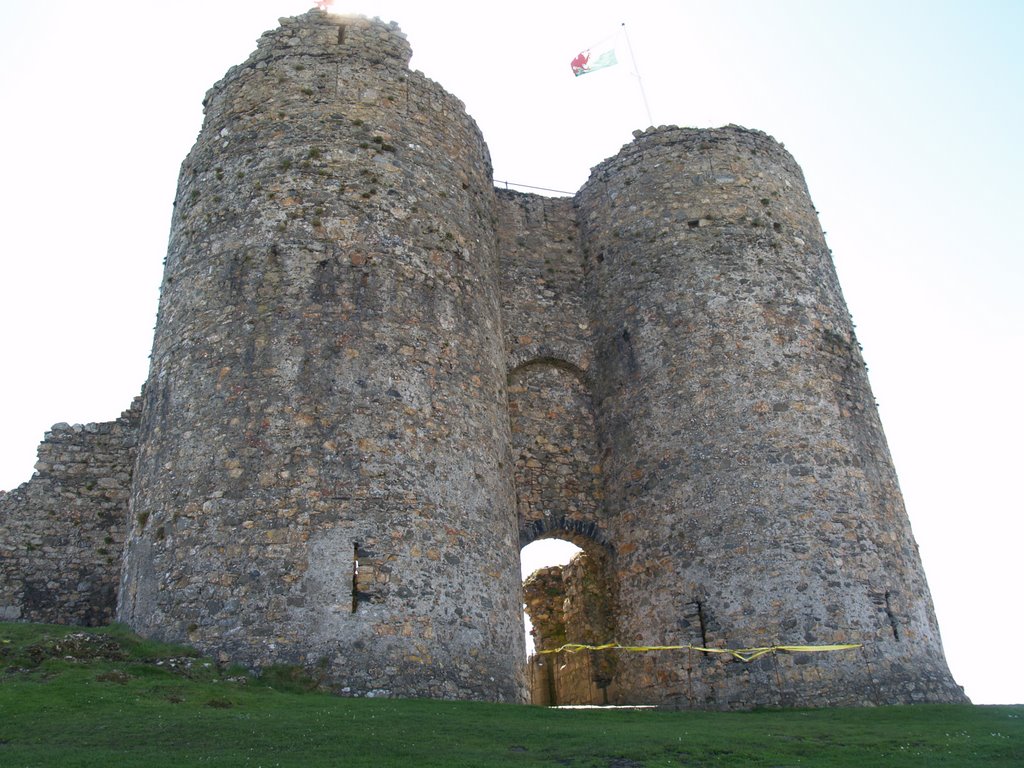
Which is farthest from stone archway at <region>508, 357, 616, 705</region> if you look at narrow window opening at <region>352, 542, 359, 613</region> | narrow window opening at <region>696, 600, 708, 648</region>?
narrow window opening at <region>352, 542, 359, 613</region>

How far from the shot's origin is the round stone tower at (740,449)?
48.8ft

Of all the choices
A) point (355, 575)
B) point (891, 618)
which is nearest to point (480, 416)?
point (355, 575)

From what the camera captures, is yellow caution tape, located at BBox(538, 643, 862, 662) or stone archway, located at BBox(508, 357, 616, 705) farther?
stone archway, located at BBox(508, 357, 616, 705)

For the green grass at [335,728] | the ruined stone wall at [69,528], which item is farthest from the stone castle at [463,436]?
the green grass at [335,728]

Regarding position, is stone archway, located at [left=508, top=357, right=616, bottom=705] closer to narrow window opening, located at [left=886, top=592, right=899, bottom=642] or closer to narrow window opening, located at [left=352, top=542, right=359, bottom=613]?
narrow window opening, located at [left=886, top=592, right=899, bottom=642]

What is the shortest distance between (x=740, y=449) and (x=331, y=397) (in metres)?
7.14

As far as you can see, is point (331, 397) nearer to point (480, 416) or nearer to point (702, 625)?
point (480, 416)

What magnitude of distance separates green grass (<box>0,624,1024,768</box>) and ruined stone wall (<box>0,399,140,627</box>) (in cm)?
253

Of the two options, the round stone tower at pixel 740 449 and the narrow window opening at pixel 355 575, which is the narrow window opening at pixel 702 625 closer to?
the round stone tower at pixel 740 449

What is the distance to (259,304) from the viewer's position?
1434 centimetres

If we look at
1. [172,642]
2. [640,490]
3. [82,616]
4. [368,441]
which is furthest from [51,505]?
[640,490]

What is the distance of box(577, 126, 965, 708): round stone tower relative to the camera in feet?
48.8

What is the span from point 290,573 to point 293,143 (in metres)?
7.61

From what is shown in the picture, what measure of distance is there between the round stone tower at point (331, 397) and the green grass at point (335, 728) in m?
0.94
